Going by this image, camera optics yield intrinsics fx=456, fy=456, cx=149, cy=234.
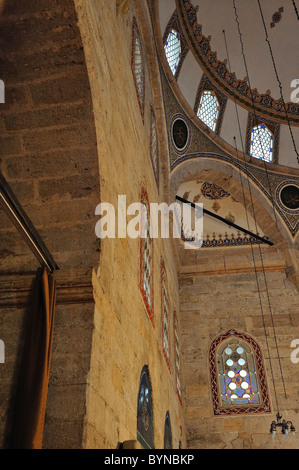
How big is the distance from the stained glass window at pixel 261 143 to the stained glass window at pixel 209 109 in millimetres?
1249

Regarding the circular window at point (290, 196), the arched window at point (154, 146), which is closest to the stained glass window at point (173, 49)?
the arched window at point (154, 146)

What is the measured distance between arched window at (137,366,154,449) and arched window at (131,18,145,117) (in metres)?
3.63

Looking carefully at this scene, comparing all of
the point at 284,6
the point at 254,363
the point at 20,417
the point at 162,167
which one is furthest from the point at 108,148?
the point at 284,6

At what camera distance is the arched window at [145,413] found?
14.7ft

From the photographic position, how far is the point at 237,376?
10.3m

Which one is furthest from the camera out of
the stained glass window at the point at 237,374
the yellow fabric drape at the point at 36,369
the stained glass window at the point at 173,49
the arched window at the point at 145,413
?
the stained glass window at the point at 237,374

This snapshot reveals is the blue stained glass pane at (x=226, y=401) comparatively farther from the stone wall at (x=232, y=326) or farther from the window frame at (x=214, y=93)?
the window frame at (x=214, y=93)

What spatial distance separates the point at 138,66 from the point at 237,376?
23.4 feet

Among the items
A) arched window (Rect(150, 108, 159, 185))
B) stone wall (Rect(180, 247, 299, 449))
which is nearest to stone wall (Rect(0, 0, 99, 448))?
arched window (Rect(150, 108, 159, 185))

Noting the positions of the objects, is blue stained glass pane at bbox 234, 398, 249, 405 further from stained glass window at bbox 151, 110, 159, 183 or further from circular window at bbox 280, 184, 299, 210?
stained glass window at bbox 151, 110, 159, 183

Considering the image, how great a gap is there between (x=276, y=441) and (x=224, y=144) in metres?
6.54

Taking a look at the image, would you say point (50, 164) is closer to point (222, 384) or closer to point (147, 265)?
point (147, 265)
